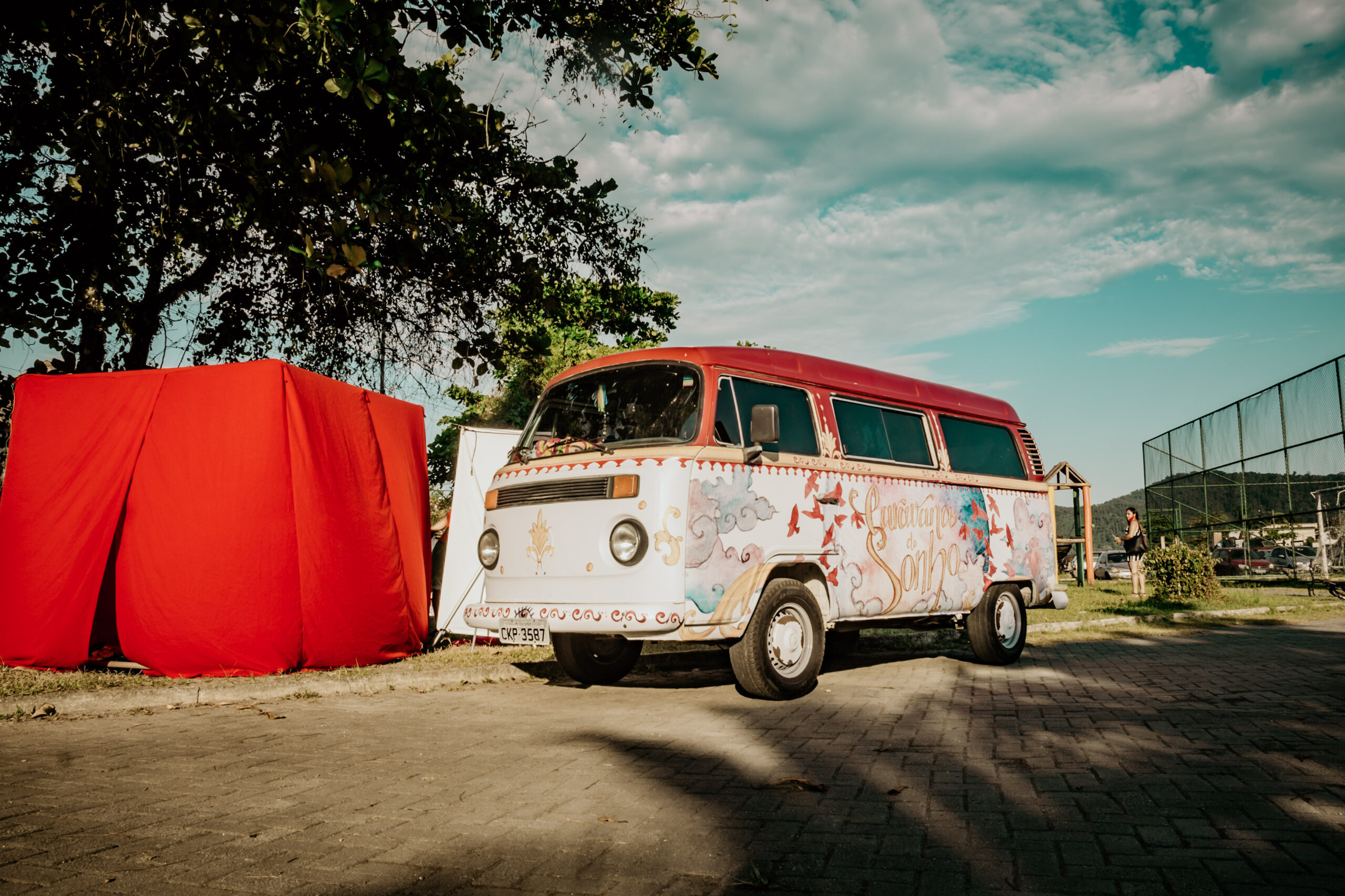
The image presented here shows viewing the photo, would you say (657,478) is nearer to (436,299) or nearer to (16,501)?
(16,501)

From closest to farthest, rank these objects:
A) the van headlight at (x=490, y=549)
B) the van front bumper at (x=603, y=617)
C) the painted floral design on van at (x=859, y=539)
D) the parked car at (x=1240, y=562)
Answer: the van front bumper at (x=603, y=617) < the painted floral design on van at (x=859, y=539) < the van headlight at (x=490, y=549) < the parked car at (x=1240, y=562)

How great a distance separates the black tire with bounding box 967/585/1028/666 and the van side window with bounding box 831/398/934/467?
153 cm

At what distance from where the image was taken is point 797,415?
6.79 m

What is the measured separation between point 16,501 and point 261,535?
2418 millimetres

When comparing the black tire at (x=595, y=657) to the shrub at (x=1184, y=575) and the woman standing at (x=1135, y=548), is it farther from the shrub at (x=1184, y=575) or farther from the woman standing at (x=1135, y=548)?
the woman standing at (x=1135, y=548)

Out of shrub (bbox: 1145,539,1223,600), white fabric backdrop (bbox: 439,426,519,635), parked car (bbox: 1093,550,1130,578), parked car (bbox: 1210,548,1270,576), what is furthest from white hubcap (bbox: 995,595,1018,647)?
parked car (bbox: 1093,550,1130,578)

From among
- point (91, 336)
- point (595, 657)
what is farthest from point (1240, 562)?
point (91, 336)

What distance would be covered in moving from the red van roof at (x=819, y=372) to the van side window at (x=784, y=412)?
11 centimetres

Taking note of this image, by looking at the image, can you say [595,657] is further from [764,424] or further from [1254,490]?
[1254,490]

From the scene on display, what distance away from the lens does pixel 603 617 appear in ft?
18.8

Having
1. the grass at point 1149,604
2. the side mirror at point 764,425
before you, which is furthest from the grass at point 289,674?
the grass at point 1149,604

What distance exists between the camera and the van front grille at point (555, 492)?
593 centimetres

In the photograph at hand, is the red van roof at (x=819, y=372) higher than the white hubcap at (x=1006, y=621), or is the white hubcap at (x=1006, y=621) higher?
the red van roof at (x=819, y=372)

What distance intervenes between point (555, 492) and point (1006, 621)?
497cm
